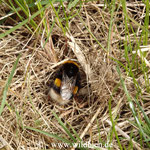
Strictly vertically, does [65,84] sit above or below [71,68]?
below

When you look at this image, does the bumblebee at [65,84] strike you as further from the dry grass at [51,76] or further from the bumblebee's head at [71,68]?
the dry grass at [51,76]

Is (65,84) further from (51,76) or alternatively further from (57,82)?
(51,76)

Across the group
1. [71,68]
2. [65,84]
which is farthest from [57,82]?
[71,68]

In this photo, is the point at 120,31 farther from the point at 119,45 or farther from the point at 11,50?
the point at 11,50

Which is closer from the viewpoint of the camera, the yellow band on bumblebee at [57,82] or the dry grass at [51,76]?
the dry grass at [51,76]

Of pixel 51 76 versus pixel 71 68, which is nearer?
pixel 71 68

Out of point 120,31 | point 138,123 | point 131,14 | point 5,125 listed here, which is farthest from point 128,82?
point 5,125

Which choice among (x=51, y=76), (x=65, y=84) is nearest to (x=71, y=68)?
(x=65, y=84)

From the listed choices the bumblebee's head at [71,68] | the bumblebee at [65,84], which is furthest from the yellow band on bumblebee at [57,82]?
the bumblebee's head at [71,68]
